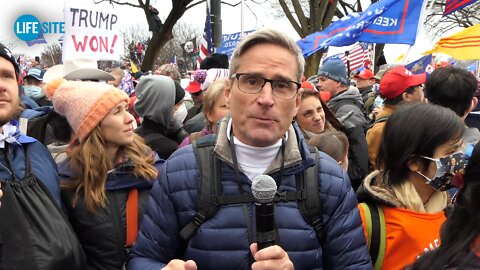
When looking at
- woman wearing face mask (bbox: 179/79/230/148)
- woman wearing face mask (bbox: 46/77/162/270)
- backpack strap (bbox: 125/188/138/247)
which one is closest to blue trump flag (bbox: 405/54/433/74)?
woman wearing face mask (bbox: 179/79/230/148)

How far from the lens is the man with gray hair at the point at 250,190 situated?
1.87 m

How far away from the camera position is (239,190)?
1.91 meters

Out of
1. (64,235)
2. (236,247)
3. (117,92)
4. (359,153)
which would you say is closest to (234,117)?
(236,247)

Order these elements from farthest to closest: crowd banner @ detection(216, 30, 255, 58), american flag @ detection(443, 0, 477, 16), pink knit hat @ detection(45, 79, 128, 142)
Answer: crowd banner @ detection(216, 30, 255, 58)
american flag @ detection(443, 0, 477, 16)
pink knit hat @ detection(45, 79, 128, 142)

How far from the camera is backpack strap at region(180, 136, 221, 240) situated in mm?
1886

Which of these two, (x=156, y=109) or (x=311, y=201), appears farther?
(x=156, y=109)

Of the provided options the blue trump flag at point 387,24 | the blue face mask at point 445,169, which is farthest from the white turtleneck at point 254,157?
the blue trump flag at point 387,24

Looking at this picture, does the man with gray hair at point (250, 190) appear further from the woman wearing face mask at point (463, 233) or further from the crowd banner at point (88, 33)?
the crowd banner at point (88, 33)

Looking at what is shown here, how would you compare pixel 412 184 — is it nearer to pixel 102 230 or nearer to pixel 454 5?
pixel 102 230

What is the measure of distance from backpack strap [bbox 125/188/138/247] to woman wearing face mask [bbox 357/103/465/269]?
3.75ft

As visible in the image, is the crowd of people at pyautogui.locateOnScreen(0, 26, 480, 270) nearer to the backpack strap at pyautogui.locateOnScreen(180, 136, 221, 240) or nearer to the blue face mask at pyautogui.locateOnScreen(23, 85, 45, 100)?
the backpack strap at pyautogui.locateOnScreen(180, 136, 221, 240)

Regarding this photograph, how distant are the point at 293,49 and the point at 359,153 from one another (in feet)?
7.87

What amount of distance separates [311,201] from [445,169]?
806mm

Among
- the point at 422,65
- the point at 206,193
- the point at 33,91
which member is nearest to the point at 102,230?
the point at 206,193
